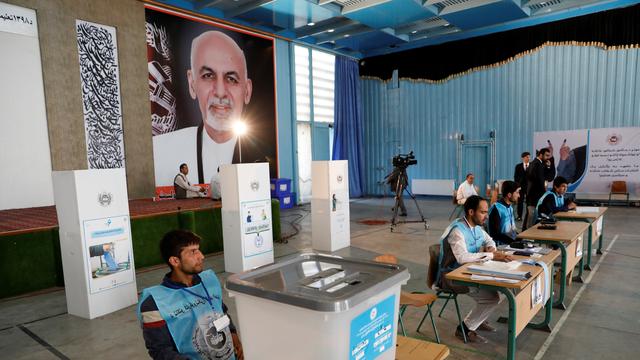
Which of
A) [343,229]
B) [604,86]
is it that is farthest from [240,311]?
[604,86]

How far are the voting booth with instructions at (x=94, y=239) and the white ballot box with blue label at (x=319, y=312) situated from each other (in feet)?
11.2

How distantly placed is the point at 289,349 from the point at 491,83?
A: 12.4m

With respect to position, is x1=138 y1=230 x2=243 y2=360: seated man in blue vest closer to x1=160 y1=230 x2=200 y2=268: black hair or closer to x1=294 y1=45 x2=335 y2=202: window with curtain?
x1=160 y1=230 x2=200 y2=268: black hair

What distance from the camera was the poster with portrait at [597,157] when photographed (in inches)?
378

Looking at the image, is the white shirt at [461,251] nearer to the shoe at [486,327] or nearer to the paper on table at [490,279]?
the paper on table at [490,279]

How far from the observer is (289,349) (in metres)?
0.89

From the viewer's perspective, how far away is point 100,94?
764 cm

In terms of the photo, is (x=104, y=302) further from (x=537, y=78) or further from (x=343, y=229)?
(x=537, y=78)

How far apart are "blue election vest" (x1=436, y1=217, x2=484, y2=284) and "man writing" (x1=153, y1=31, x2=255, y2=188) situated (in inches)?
283

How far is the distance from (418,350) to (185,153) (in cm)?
844

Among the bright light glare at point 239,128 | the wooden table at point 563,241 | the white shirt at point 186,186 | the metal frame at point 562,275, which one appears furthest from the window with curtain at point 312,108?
the metal frame at point 562,275

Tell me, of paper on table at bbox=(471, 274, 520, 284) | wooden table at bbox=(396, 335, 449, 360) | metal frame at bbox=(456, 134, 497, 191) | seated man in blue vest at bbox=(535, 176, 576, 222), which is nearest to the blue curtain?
metal frame at bbox=(456, 134, 497, 191)

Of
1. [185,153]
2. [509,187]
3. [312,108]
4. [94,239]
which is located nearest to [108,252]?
[94,239]

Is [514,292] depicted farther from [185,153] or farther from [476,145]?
[476,145]
